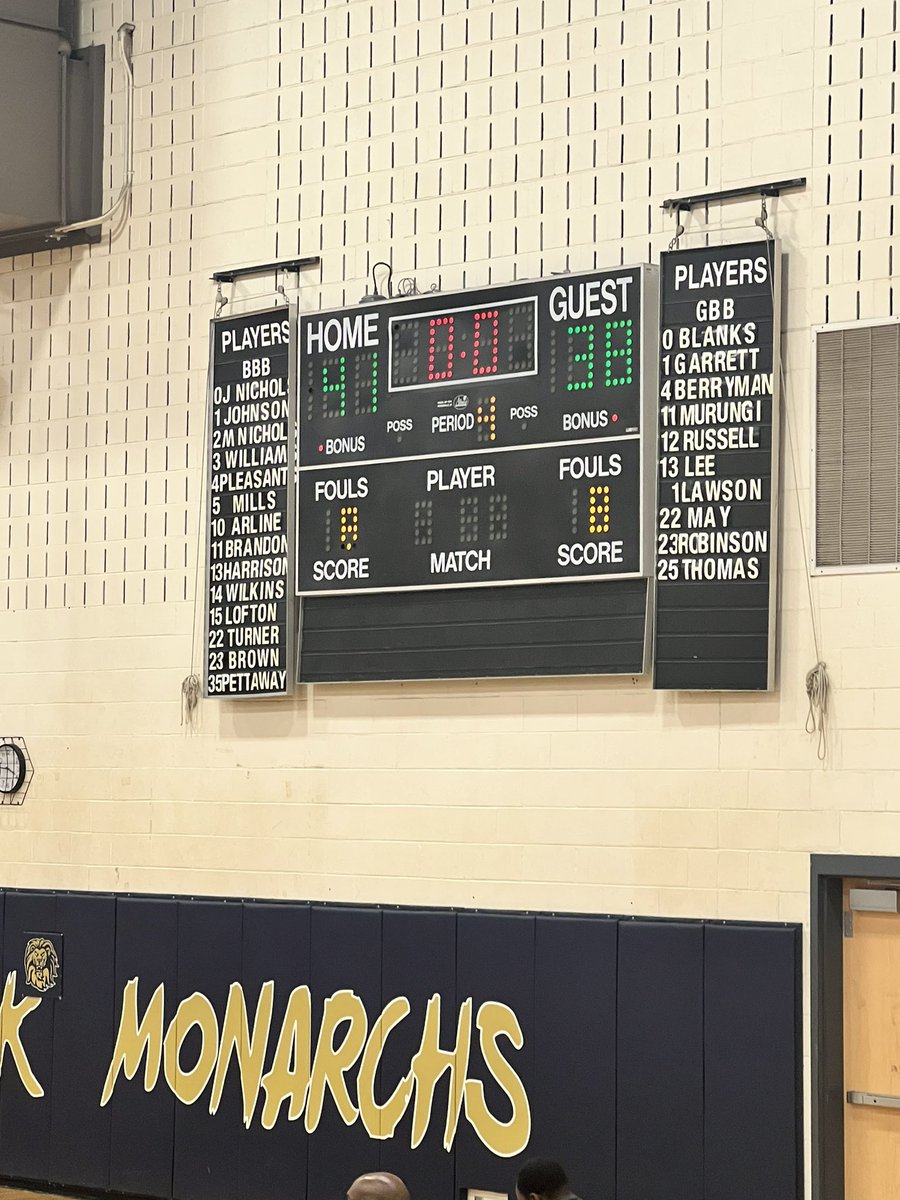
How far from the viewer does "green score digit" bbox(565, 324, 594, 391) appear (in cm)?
827

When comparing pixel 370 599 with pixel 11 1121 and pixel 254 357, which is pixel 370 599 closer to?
pixel 254 357

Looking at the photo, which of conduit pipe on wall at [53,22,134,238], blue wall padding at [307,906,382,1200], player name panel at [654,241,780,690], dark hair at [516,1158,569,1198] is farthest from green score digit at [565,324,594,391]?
dark hair at [516,1158,569,1198]

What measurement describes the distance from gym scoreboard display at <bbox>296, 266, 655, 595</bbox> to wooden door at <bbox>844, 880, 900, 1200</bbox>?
1.99 meters

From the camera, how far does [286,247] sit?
947 centimetres

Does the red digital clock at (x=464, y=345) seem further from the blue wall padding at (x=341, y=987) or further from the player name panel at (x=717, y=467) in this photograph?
the blue wall padding at (x=341, y=987)

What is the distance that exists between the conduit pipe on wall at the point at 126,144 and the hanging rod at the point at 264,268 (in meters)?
0.92

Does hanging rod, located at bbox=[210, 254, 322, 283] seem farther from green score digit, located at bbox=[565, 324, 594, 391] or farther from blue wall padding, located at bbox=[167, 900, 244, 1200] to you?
blue wall padding, located at bbox=[167, 900, 244, 1200]

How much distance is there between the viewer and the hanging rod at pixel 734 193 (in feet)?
25.9

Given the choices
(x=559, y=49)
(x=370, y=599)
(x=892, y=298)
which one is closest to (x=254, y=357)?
(x=370, y=599)

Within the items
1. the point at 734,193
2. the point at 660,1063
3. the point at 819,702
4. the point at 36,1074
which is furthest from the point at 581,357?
the point at 36,1074

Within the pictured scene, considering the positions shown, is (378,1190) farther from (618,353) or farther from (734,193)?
(734,193)

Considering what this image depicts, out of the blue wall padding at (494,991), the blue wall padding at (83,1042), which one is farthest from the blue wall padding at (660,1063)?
the blue wall padding at (83,1042)

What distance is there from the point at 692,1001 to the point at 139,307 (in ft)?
16.9

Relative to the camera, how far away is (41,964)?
9.97 metres
